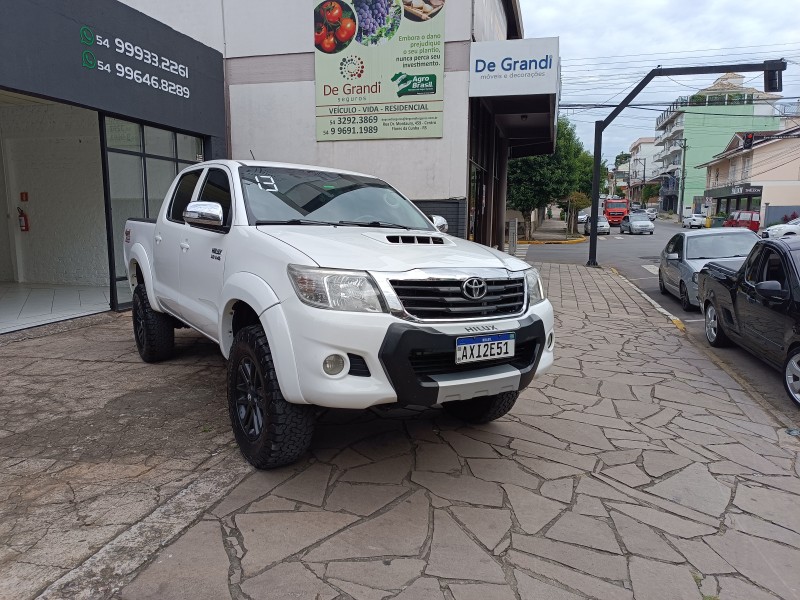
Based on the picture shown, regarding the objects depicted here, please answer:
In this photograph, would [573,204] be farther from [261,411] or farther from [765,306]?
[261,411]

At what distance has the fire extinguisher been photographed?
11133mm

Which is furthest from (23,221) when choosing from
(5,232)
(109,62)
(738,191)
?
(738,191)

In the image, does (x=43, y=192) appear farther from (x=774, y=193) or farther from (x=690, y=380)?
(x=774, y=193)

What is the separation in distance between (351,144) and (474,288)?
9.33m

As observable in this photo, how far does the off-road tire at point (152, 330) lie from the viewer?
590 centimetres

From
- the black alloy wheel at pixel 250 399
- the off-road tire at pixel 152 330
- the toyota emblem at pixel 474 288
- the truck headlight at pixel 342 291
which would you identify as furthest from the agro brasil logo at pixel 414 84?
the truck headlight at pixel 342 291

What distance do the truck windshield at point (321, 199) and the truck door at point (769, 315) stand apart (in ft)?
11.4

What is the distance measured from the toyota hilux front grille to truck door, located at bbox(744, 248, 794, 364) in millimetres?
3547

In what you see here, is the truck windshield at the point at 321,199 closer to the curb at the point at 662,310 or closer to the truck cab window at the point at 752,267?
the truck cab window at the point at 752,267

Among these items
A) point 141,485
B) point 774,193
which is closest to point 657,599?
point 141,485

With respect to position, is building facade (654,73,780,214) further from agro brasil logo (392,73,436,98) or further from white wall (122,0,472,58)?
white wall (122,0,472,58)

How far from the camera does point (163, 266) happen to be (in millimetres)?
5395

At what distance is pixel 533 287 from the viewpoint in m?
3.98

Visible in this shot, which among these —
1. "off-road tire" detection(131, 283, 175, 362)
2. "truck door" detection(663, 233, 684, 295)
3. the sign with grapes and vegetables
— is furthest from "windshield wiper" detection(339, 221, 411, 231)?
"truck door" detection(663, 233, 684, 295)
